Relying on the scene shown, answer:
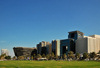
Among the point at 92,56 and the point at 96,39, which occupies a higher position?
the point at 96,39

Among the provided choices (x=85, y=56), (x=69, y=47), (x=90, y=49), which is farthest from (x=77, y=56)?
(x=69, y=47)

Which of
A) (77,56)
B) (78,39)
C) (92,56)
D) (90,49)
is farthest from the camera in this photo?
(78,39)

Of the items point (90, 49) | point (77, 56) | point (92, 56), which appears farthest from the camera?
point (90, 49)

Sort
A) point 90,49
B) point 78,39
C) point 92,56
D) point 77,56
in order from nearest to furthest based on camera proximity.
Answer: point 92,56 → point 77,56 → point 90,49 → point 78,39

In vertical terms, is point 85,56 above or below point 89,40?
below

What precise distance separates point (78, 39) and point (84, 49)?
709 inches

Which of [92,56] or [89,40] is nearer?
[92,56]

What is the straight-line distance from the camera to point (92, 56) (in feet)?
475

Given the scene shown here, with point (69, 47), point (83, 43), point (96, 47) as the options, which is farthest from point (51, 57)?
point (96, 47)

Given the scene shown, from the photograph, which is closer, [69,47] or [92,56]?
[92,56]

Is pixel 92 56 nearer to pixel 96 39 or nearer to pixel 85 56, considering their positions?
pixel 85 56

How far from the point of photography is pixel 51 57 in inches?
7333

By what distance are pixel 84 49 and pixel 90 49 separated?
7.81 metres

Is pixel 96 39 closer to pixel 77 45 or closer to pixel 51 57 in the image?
pixel 77 45
